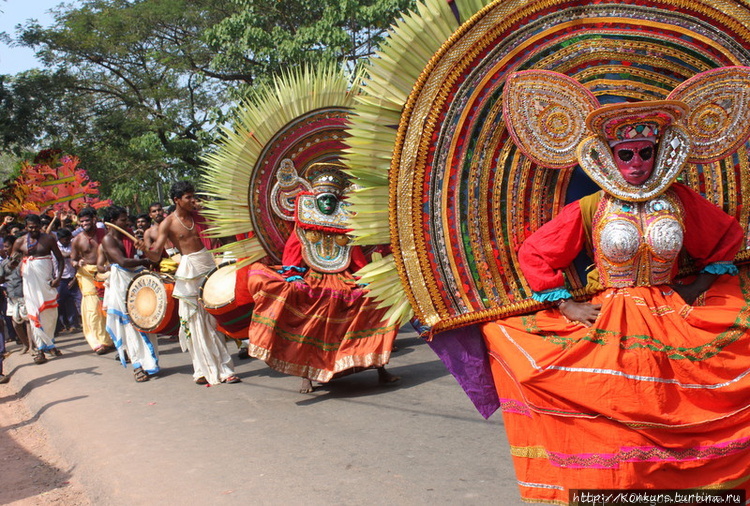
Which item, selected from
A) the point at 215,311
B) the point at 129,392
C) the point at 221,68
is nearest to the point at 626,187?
the point at 215,311

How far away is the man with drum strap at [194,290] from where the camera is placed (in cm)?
757

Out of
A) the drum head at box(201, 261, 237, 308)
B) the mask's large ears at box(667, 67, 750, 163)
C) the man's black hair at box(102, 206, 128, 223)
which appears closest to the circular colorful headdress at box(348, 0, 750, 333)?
the mask's large ears at box(667, 67, 750, 163)

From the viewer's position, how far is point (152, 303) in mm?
7996

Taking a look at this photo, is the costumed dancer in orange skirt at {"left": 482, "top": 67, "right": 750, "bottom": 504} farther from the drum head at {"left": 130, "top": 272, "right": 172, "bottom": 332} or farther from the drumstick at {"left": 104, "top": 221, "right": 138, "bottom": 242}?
the drumstick at {"left": 104, "top": 221, "right": 138, "bottom": 242}

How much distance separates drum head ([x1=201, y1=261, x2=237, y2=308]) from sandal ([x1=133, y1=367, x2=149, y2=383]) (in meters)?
1.45

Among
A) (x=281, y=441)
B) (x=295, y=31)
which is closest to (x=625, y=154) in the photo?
(x=281, y=441)

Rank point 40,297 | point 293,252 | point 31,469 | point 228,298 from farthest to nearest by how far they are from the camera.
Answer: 1. point 40,297
2. point 228,298
3. point 293,252
4. point 31,469

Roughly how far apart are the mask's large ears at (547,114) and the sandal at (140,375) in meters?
5.95

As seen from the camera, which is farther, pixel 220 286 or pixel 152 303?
pixel 152 303

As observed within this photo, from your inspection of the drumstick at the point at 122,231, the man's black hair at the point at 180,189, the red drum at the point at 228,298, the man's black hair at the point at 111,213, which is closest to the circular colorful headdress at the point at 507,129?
the red drum at the point at 228,298

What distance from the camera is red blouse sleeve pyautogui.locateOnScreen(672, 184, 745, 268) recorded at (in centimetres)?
340

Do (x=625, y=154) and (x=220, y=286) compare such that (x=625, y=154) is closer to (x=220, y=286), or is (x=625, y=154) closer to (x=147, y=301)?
(x=220, y=286)

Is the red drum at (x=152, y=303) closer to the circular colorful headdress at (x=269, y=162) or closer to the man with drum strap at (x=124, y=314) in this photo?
the man with drum strap at (x=124, y=314)

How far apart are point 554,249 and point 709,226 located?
2.35ft
